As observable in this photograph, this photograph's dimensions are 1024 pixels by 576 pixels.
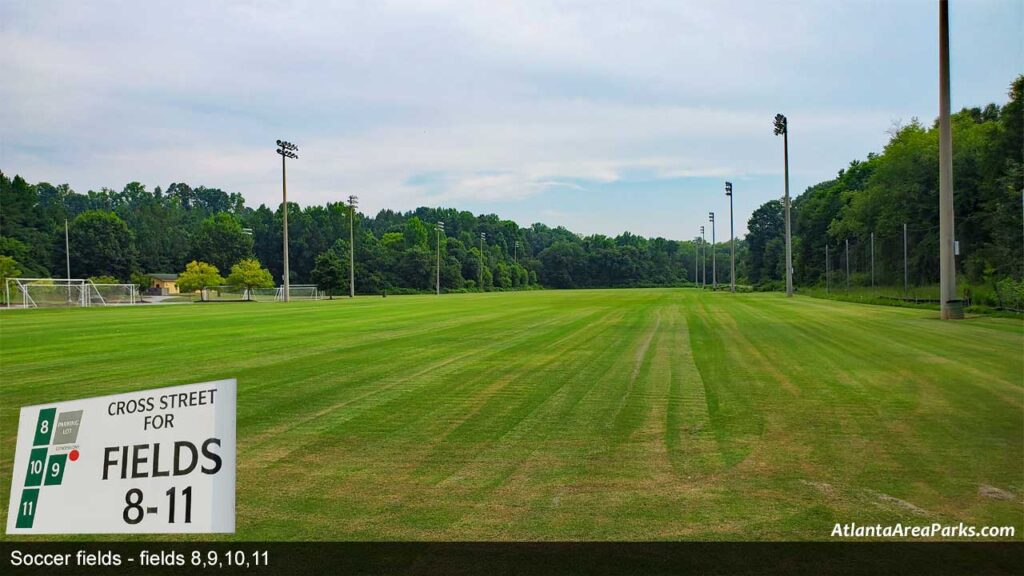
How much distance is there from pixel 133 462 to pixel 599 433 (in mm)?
4540

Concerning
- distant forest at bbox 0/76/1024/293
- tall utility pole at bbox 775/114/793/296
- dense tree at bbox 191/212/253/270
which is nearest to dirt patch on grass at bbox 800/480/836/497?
distant forest at bbox 0/76/1024/293

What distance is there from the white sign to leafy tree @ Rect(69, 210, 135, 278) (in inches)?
3891

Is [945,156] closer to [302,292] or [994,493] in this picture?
[994,493]

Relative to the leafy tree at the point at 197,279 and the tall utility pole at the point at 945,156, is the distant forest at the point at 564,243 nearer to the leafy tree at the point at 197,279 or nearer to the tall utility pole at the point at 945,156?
the tall utility pole at the point at 945,156

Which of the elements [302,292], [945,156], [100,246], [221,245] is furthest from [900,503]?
[221,245]

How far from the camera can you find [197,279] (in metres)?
74.2

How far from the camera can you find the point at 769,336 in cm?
1852

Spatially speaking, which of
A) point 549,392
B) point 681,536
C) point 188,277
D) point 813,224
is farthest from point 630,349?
point 813,224

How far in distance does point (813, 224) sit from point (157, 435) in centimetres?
9420

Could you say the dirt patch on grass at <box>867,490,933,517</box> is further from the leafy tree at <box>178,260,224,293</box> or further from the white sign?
the leafy tree at <box>178,260,224,293</box>

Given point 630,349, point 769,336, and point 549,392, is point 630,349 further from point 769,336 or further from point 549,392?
point 549,392

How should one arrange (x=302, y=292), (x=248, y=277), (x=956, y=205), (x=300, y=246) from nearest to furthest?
(x=956, y=205) → (x=248, y=277) → (x=302, y=292) → (x=300, y=246)

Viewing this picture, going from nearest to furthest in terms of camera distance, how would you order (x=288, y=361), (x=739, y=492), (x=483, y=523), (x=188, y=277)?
(x=483, y=523) < (x=739, y=492) < (x=288, y=361) < (x=188, y=277)
